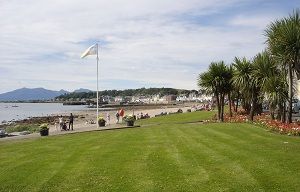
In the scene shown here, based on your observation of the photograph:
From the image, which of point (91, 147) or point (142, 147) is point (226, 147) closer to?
point (142, 147)

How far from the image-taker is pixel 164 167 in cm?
1454

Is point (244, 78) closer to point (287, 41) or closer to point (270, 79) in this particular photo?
point (270, 79)

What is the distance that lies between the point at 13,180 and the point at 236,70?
27.5 metres

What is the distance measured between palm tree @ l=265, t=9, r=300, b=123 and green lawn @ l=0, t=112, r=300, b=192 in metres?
7.44

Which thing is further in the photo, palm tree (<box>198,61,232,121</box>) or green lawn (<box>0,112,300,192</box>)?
palm tree (<box>198,61,232,121</box>)

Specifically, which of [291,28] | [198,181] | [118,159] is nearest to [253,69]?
[291,28]

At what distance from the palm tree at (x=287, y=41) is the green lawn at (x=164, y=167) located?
7444 millimetres

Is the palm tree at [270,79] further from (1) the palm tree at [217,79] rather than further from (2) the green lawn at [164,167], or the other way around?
(2) the green lawn at [164,167]

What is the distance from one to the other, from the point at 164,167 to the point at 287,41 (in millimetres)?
15054

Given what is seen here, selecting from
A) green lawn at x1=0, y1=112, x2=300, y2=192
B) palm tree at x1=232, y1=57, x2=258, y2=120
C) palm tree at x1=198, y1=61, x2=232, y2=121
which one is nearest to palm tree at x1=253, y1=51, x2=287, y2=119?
palm tree at x1=232, y1=57, x2=258, y2=120

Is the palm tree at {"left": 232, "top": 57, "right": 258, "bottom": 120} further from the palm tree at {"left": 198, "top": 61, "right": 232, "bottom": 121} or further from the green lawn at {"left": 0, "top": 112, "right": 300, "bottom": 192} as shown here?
the green lawn at {"left": 0, "top": 112, "right": 300, "bottom": 192}

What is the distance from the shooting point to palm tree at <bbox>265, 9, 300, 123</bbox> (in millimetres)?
26484

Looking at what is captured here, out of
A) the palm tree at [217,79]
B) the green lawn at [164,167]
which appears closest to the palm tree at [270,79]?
the palm tree at [217,79]

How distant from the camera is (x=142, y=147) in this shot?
20062 mm
